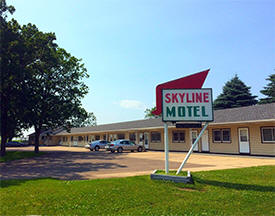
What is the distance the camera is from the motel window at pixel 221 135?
23122 millimetres

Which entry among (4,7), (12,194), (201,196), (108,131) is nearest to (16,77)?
(4,7)

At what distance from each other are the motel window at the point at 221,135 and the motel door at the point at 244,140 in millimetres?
1223

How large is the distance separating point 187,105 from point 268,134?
13204mm

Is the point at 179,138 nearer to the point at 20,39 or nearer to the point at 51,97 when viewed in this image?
the point at 51,97

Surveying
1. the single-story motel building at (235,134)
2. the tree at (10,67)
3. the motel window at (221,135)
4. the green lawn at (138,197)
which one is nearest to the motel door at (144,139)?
the single-story motel building at (235,134)

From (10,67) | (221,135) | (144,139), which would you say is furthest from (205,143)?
(10,67)

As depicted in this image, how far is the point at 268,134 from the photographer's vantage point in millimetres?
19859

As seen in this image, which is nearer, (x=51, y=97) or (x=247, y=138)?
(x=247, y=138)

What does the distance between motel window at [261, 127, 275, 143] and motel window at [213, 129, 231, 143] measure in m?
3.37

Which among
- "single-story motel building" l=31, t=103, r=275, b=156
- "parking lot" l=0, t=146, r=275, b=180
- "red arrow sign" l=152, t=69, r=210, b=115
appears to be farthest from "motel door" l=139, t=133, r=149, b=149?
"red arrow sign" l=152, t=69, r=210, b=115

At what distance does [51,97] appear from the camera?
2955cm

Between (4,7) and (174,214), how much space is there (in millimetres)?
23050

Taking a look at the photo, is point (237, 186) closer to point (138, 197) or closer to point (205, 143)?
point (138, 197)

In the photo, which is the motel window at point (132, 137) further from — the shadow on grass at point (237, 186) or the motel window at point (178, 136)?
the shadow on grass at point (237, 186)
